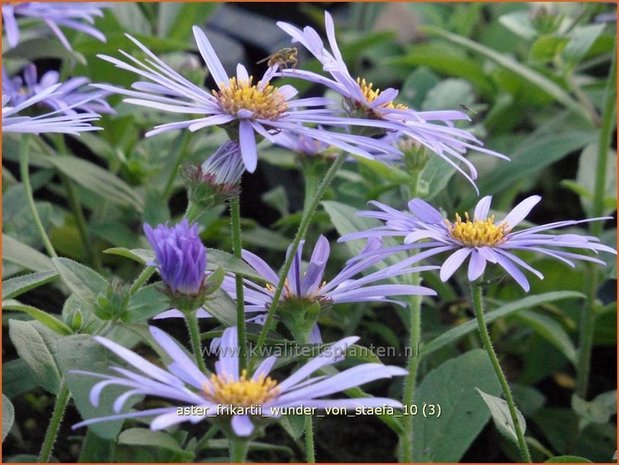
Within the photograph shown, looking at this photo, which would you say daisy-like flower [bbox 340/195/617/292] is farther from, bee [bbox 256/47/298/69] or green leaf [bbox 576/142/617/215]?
green leaf [bbox 576/142/617/215]

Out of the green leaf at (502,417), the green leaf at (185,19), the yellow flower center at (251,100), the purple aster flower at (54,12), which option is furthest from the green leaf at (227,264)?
the green leaf at (185,19)

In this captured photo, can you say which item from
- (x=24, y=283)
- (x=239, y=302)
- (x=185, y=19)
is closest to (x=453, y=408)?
(x=239, y=302)

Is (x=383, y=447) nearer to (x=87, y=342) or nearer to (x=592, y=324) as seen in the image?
(x=592, y=324)

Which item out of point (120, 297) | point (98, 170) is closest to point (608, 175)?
point (98, 170)

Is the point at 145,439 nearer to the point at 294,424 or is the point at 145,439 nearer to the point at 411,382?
the point at 294,424

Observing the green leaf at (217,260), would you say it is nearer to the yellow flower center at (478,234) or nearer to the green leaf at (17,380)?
the yellow flower center at (478,234)

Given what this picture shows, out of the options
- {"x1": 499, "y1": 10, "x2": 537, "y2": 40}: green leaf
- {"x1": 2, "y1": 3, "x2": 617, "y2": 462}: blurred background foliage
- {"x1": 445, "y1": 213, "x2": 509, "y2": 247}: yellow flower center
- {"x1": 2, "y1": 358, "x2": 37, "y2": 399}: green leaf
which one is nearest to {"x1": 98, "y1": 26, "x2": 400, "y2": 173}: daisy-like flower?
{"x1": 445, "y1": 213, "x2": 509, "y2": 247}: yellow flower center
